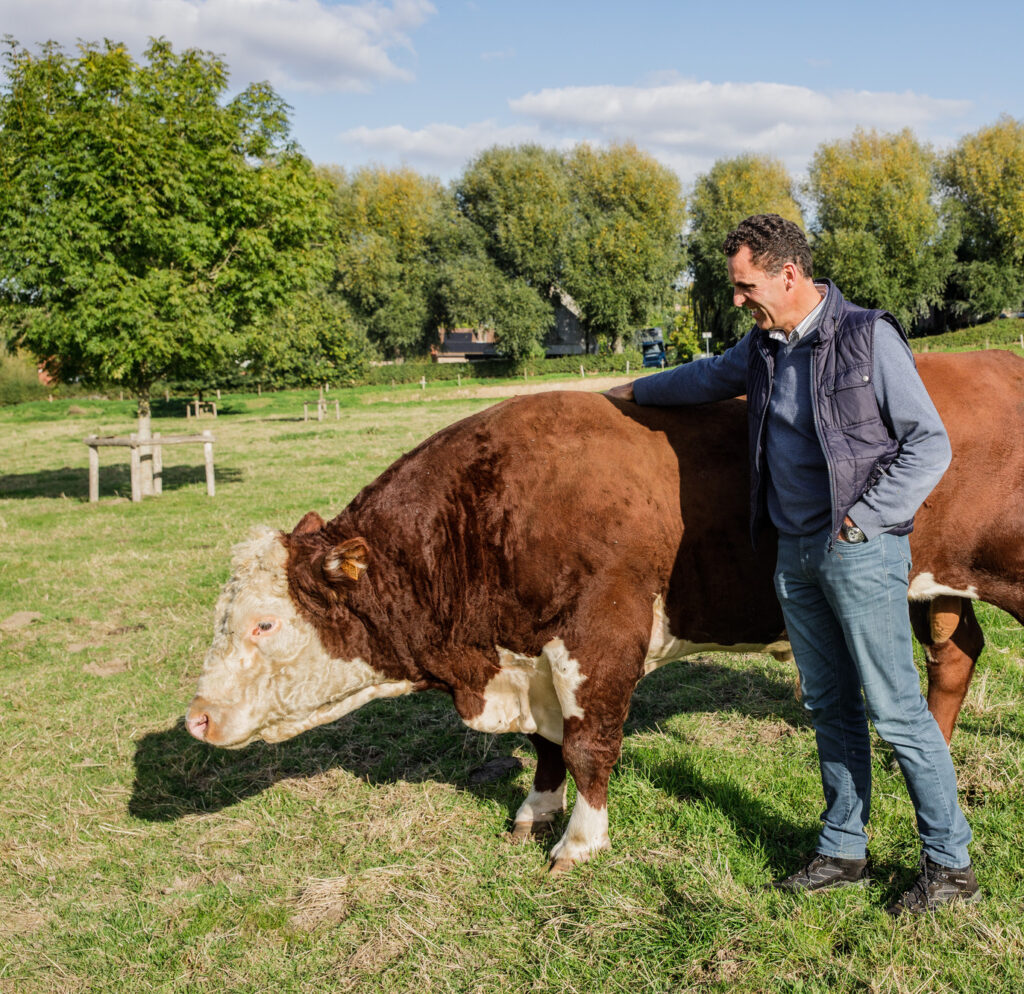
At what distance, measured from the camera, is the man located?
298cm

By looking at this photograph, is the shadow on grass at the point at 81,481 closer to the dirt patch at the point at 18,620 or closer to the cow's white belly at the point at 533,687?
the dirt patch at the point at 18,620

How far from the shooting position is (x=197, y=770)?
5223 millimetres

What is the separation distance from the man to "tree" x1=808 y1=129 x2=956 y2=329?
53.5 m

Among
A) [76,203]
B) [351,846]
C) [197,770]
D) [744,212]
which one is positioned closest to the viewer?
[351,846]

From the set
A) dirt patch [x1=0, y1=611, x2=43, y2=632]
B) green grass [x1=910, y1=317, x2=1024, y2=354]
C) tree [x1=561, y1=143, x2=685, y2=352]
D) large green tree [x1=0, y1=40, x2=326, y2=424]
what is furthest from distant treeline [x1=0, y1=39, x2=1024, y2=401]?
dirt patch [x1=0, y1=611, x2=43, y2=632]

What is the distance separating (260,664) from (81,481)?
16954 mm

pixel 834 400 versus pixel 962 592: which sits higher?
pixel 834 400

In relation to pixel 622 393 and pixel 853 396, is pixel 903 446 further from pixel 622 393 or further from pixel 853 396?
pixel 622 393

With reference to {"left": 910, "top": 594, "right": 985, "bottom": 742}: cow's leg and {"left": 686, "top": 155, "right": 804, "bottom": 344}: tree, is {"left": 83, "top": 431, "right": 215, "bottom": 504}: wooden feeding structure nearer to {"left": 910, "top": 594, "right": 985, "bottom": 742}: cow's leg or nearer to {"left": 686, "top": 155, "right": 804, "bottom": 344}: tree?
{"left": 910, "top": 594, "right": 985, "bottom": 742}: cow's leg

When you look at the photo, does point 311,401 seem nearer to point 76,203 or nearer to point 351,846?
point 76,203

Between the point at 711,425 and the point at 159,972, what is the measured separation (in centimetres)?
325

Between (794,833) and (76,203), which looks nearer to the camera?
(794,833)

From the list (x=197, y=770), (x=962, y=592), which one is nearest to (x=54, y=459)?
(x=197, y=770)

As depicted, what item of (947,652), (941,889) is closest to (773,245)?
(941,889)
